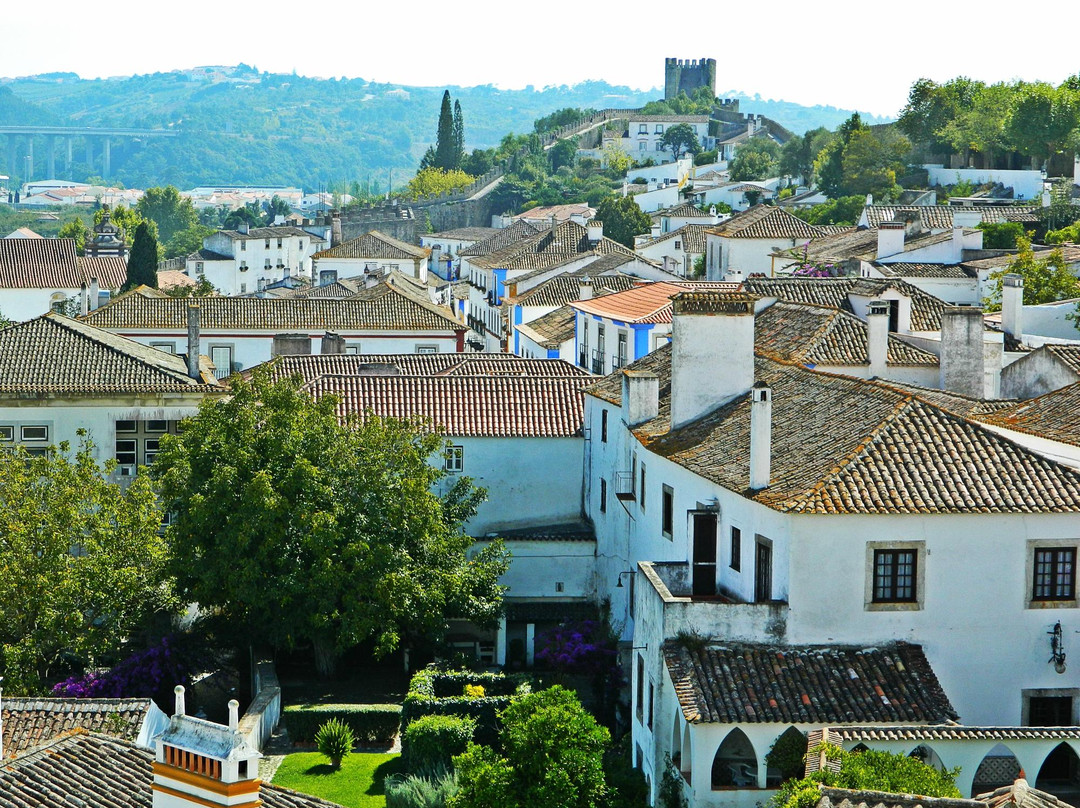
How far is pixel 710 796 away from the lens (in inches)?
895

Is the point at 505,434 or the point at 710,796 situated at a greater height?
the point at 505,434

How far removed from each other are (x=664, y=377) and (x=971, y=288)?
939 inches

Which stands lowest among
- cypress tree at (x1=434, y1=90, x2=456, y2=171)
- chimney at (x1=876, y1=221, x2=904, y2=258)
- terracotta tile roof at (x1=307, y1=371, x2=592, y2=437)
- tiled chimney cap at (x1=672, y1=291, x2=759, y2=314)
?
terracotta tile roof at (x1=307, y1=371, x2=592, y2=437)

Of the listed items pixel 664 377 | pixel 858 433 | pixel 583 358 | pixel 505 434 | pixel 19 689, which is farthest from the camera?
pixel 583 358

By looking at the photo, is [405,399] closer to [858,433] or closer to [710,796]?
[858,433]

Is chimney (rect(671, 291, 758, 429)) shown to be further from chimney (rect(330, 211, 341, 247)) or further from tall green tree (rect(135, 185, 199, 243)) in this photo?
tall green tree (rect(135, 185, 199, 243))

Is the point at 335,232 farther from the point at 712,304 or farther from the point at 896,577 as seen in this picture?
the point at 896,577

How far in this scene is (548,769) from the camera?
23.0 meters

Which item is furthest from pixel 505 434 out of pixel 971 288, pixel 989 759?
pixel 971 288

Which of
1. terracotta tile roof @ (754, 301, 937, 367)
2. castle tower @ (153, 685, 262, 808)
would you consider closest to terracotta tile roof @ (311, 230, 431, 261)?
terracotta tile roof @ (754, 301, 937, 367)

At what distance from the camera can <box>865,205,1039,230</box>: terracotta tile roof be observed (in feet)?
240

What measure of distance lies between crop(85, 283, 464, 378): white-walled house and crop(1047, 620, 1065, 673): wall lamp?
40.6 meters

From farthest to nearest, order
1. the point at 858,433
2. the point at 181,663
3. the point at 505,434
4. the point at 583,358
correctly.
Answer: the point at 583,358 < the point at 505,434 < the point at 181,663 < the point at 858,433

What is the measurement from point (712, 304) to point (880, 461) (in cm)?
690
